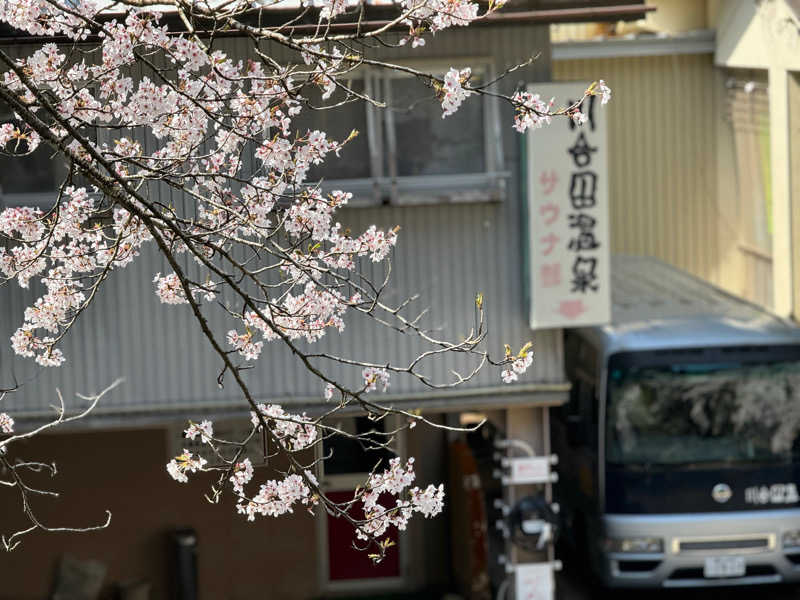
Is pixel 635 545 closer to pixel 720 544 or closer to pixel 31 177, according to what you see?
pixel 720 544

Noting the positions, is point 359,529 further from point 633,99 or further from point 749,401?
point 633,99

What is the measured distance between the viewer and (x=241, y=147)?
6.46m

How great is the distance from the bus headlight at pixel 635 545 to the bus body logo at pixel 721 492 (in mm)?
575

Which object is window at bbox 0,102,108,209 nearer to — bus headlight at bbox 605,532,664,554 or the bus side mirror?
the bus side mirror

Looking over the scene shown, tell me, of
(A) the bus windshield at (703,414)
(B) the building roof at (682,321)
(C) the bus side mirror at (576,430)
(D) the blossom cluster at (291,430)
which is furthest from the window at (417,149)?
(D) the blossom cluster at (291,430)

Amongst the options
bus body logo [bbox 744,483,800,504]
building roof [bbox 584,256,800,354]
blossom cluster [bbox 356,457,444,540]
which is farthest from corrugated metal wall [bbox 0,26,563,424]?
blossom cluster [bbox 356,457,444,540]

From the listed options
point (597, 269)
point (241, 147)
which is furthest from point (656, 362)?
point (241, 147)

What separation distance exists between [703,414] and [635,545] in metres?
1.20

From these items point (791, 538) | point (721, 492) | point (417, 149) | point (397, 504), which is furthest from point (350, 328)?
point (397, 504)

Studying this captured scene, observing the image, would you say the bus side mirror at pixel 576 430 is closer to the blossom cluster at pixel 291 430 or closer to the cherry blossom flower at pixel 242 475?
the blossom cluster at pixel 291 430

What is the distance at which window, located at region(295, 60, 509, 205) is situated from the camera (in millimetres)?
9734

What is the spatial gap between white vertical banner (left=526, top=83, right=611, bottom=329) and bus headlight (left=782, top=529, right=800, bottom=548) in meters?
2.94

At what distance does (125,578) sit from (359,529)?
7.26 meters

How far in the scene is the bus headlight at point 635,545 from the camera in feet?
38.5
